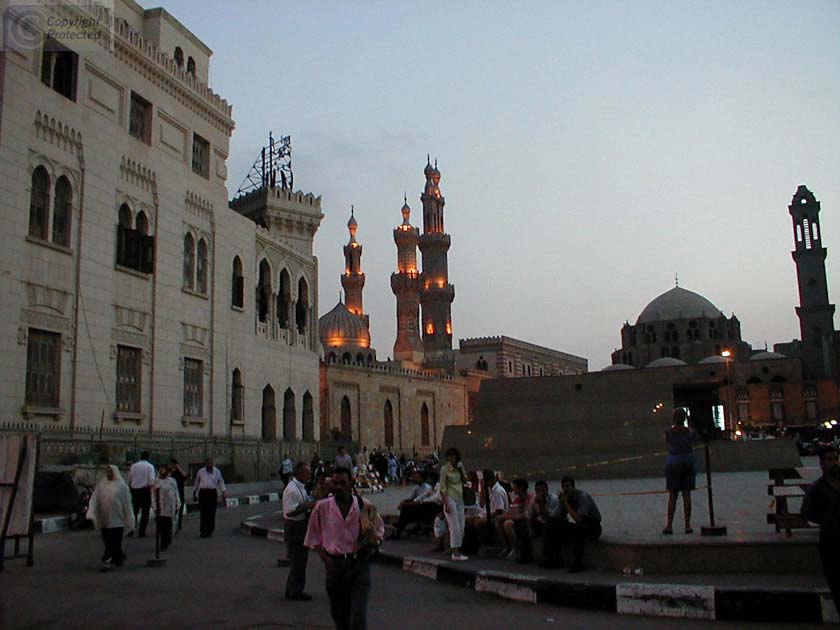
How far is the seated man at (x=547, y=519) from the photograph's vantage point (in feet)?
28.1

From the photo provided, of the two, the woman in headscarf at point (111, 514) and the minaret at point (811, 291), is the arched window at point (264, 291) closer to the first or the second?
the woman in headscarf at point (111, 514)

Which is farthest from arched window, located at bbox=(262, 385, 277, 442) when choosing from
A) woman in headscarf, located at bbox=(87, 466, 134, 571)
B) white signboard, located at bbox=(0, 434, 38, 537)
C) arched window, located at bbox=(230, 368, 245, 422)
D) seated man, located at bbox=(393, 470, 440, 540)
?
white signboard, located at bbox=(0, 434, 38, 537)

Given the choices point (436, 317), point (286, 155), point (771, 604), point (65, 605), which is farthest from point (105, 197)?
point (436, 317)

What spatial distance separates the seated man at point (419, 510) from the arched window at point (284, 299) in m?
19.2

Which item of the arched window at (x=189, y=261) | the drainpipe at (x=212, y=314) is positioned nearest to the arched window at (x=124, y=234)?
the arched window at (x=189, y=261)

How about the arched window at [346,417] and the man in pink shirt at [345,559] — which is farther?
the arched window at [346,417]

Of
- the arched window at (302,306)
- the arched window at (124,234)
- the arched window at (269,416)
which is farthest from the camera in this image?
the arched window at (302,306)

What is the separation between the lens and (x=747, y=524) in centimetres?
924

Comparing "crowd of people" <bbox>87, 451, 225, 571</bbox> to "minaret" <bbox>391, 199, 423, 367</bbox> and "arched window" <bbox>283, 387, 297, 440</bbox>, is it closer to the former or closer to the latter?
"arched window" <bbox>283, 387, 297, 440</bbox>

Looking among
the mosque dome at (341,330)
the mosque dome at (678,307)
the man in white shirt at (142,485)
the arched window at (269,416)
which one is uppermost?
the mosque dome at (678,307)

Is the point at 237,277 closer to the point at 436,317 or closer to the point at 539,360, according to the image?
the point at 436,317

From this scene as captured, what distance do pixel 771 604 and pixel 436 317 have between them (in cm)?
6676

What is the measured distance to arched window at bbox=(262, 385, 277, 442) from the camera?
28844 millimetres

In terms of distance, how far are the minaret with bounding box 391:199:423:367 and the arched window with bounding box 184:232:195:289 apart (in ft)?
149
